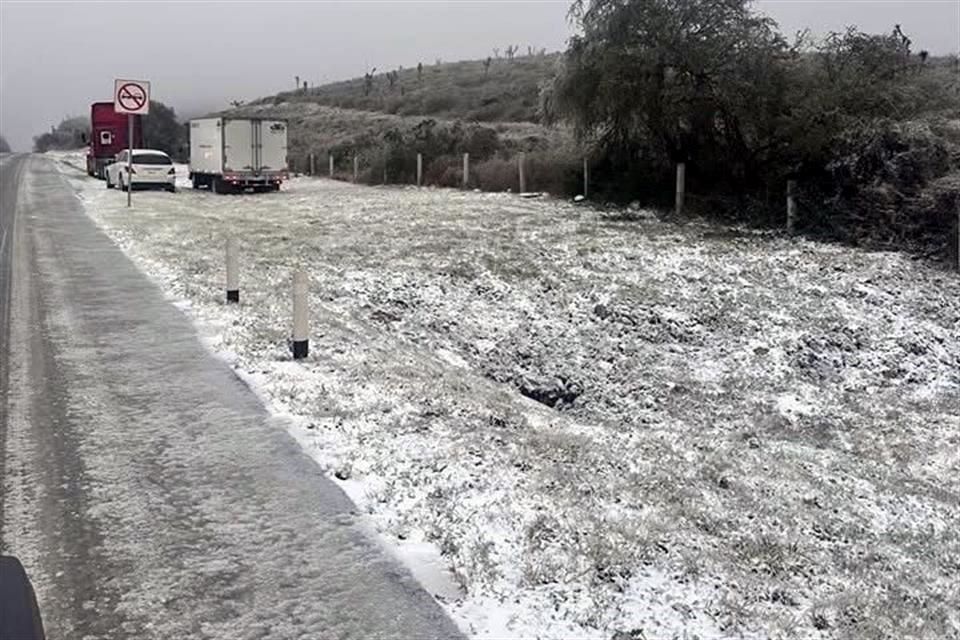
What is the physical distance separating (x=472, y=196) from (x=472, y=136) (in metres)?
7.73

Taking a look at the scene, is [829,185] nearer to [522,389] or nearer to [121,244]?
[522,389]

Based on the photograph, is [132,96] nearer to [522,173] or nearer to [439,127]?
[522,173]

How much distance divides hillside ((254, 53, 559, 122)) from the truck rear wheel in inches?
1521

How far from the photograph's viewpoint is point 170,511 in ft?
16.7

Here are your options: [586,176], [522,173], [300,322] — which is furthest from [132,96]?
[300,322]

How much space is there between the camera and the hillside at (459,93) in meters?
50.6

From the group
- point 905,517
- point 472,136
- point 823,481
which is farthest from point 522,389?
point 472,136

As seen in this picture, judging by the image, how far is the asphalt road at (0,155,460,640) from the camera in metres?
4.00

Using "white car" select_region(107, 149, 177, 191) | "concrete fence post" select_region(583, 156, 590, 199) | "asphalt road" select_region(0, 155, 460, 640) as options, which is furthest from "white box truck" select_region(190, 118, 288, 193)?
"asphalt road" select_region(0, 155, 460, 640)

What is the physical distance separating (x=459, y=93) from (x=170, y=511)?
5678 cm

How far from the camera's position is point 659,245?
18.2 metres

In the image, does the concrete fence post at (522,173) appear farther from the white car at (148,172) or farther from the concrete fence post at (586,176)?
the white car at (148,172)

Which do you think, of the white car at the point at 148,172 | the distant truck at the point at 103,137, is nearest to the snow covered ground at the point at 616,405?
the white car at the point at 148,172

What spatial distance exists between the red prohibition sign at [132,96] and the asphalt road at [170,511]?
1323 centimetres
